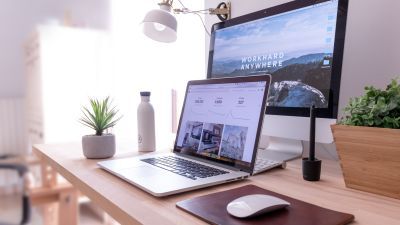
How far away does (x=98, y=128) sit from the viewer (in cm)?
91

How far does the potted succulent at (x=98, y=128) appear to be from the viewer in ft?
2.78

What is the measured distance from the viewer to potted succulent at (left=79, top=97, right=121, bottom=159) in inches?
33.3

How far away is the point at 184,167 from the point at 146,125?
0.30 m

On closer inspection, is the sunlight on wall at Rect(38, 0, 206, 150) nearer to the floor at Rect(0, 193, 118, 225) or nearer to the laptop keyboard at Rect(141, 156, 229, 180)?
the floor at Rect(0, 193, 118, 225)

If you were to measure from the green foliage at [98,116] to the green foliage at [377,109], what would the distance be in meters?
0.66

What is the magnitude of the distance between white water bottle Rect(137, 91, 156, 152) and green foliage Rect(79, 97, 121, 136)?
91mm

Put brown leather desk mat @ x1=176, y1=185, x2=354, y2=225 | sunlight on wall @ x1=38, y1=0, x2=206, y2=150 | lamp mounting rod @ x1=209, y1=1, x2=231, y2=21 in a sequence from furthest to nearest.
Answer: sunlight on wall @ x1=38, y1=0, x2=206, y2=150
lamp mounting rod @ x1=209, y1=1, x2=231, y2=21
brown leather desk mat @ x1=176, y1=185, x2=354, y2=225

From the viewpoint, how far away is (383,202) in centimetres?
48

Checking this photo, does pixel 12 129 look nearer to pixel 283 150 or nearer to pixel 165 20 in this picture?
pixel 165 20

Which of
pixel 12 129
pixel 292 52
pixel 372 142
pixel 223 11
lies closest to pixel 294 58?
pixel 292 52

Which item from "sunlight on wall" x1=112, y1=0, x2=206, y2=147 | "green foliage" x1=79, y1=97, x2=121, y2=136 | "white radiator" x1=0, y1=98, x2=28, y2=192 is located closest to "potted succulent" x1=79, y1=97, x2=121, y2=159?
"green foliage" x1=79, y1=97, x2=121, y2=136

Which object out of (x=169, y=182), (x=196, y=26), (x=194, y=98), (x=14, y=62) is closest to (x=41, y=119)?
(x=14, y=62)

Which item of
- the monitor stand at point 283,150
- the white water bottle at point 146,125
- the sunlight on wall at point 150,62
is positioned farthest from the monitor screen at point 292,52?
the sunlight on wall at point 150,62

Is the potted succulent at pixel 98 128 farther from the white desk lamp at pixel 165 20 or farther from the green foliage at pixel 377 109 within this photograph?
the green foliage at pixel 377 109
